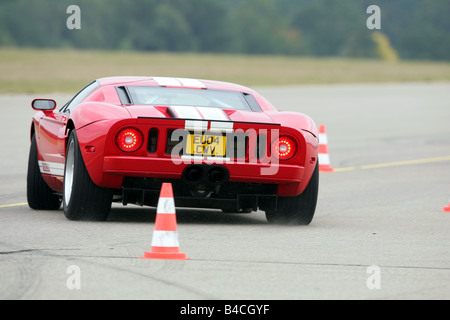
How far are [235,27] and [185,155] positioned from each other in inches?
5259

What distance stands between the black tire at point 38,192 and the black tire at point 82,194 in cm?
107

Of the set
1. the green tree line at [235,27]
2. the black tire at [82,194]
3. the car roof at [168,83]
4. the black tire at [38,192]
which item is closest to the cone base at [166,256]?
the black tire at [82,194]

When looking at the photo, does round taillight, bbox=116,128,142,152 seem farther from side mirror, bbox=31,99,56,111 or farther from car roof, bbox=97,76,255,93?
side mirror, bbox=31,99,56,111

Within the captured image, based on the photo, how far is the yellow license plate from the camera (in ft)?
25.6

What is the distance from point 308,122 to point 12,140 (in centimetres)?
1122

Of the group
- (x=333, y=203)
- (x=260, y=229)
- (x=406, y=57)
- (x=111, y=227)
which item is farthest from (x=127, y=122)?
(x=406, y=57)

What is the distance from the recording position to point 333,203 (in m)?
10.7

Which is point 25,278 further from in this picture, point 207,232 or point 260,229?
point 260,229

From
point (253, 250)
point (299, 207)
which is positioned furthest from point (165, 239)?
point (299, 207)

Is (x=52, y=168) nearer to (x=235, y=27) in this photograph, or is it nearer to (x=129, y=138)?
(x=129, y=138)

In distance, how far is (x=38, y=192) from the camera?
31.0ft

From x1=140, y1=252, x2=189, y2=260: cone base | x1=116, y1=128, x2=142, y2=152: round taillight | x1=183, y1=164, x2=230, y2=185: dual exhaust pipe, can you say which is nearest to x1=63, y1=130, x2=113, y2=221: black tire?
x1=116, y1=128, x2=142, y2=152: round taillight

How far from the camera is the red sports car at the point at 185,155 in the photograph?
781 centimetres

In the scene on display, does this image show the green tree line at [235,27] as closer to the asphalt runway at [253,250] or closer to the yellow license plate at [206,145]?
the asphalt runway at [253,250]
